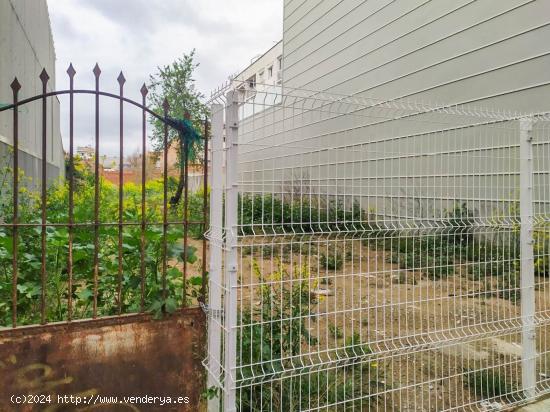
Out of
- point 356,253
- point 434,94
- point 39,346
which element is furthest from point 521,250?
point 434,94

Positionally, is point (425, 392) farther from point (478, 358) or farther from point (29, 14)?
point (29, 14)

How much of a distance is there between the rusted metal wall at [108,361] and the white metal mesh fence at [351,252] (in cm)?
21

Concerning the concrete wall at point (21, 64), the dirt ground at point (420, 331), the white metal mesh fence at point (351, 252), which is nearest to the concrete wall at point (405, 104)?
the white metal mesh fence at point (351, 252)

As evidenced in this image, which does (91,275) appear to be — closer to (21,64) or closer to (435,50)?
(21,64)

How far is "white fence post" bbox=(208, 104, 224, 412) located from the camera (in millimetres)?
2086

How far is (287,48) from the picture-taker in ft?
44.0

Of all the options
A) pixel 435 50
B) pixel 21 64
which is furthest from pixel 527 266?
pixel 21 64

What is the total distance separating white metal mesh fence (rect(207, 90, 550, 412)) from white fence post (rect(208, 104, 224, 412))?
10 millimetres

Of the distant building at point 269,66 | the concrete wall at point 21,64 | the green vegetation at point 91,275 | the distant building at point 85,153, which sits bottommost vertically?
the green vegetation at point 91,275

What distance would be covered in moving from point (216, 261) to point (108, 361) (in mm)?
785

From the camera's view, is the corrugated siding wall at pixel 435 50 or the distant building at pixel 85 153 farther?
the corrugated siding wall at pixel 435 50

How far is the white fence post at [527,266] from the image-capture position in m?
2.71

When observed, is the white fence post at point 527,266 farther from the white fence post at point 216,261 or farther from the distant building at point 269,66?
the distant building at point 269,66

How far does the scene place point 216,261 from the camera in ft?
6.95
